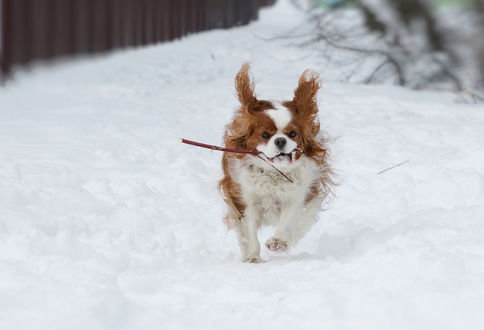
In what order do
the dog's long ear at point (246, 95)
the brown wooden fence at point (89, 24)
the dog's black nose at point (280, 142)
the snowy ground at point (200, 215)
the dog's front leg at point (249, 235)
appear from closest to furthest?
the snowy ground at point (200, 215)
the dog's black nose at point (280, 142)
the dog's long ear at point (246, 95)
the dog's front leg at point (249, 235)
the brown wooden fence at point (89, 24)

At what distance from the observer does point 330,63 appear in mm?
11273

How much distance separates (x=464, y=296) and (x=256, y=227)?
6.36 ft

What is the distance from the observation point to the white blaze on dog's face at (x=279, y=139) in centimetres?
469

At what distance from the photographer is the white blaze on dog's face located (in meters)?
4.69

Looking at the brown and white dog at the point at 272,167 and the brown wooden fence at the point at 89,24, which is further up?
the brown and white dog at the point at 272,167

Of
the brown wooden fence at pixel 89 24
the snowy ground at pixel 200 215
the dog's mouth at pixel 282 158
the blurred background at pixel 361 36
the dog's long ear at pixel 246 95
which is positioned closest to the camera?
the snowy ground at pixel 200 215

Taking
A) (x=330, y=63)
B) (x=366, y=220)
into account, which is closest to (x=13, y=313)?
(x=366, y=220)

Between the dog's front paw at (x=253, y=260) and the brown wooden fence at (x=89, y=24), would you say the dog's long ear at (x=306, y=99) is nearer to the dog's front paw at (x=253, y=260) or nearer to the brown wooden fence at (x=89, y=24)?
the dog's front paw at (x=253, y=260)

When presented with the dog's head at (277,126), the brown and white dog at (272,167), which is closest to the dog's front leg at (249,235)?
the brown and white dog at (272,167)

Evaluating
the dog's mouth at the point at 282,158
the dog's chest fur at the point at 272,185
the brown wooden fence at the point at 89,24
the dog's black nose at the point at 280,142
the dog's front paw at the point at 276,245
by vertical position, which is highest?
the dog's black nose at the point at 280,142

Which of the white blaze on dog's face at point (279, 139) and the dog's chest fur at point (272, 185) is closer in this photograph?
the white blaze on dog's face at point (279, 139)

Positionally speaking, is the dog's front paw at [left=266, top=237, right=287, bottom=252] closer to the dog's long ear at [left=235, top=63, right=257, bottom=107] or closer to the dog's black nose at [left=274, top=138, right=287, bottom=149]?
the dog's black nose at [left=274, top=138, right=287, bottom=149]

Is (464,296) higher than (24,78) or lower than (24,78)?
higher

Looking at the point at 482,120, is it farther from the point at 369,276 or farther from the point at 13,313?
the point at 13,313
